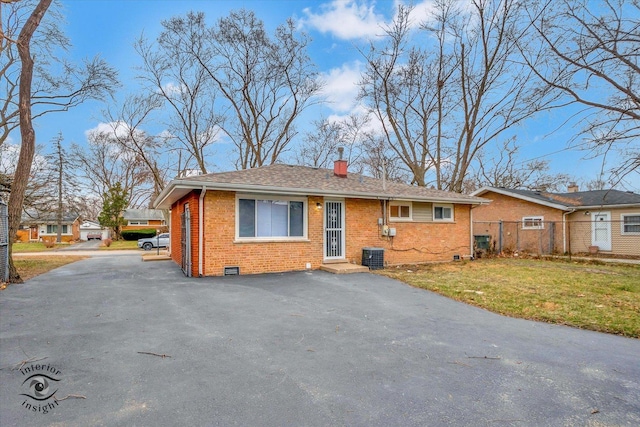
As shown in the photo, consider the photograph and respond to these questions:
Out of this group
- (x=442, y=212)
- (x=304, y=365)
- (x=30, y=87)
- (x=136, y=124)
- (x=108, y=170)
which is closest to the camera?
(x=304, y=365)

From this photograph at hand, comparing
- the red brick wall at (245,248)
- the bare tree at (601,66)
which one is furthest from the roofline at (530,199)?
the red brick wall at (245,248)

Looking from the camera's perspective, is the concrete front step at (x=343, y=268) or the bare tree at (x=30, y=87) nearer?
the bare tree at (x=30, y=87)

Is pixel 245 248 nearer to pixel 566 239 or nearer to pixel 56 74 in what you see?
pixel 56 74

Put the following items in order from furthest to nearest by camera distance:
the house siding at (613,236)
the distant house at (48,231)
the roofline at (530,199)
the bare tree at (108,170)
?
the distant house at (48,231) < the bare tree at (108,170) < the roofline at (530,199) < the house siding at (613,236)

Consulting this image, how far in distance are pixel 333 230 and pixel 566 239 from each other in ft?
45.4

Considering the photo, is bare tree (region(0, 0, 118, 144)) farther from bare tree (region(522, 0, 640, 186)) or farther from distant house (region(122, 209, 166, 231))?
distant house (region(122, 209, 166, 231))

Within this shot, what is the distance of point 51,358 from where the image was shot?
367cm

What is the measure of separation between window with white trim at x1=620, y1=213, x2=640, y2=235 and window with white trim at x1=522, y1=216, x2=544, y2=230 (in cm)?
333

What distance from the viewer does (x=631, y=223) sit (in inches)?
626

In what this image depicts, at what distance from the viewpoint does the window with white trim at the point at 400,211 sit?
39.5 ft

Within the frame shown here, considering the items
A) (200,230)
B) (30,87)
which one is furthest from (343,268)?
(30,87)

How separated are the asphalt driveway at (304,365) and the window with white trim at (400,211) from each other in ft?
19.2

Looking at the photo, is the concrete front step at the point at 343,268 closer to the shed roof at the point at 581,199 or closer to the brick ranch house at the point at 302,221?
the brick ranch house at the point at 302,221

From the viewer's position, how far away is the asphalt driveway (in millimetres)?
2629
